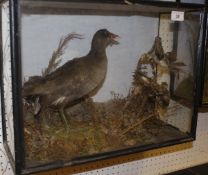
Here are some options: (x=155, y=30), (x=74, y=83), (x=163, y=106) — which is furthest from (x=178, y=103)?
(x=74, y=83)

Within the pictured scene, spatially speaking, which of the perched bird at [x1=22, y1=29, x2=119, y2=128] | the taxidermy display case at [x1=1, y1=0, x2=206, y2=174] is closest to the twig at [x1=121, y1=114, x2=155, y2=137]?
the taxidermy display case at [x1=1, y1=0, x2=206, y2=174]

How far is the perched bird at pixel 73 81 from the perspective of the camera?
34.4 inches

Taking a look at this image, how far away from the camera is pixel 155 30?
3.77ft

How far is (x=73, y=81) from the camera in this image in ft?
3.01

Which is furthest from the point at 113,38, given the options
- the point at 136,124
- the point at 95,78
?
the point at 136,124

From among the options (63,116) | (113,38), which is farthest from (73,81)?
(113,38)

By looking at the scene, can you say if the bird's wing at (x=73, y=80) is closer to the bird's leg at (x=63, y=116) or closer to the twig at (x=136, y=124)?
the bird's leg at (x=63, y=116)

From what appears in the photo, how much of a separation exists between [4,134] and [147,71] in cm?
57

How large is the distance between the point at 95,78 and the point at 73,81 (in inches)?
3.5

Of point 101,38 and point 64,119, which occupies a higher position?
point 101,38

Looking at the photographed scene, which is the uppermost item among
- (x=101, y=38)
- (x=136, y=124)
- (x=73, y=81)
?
(x=101, y=38)

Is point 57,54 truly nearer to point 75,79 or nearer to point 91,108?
point 75,79

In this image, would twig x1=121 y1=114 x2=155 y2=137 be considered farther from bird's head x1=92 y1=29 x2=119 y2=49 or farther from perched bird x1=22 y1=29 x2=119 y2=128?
bird's head x1=92 y1=29 x2=119 y2=49

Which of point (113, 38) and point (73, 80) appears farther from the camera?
point (113, 38)
